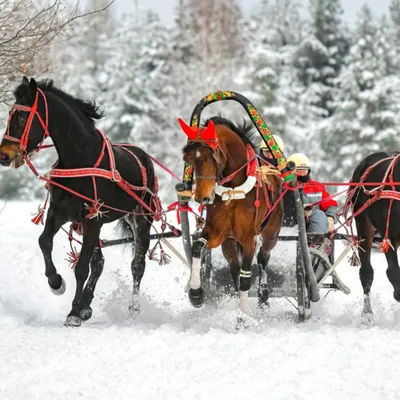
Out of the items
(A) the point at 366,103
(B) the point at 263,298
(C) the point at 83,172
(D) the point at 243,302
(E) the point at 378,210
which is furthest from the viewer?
(A) the point at 366,103

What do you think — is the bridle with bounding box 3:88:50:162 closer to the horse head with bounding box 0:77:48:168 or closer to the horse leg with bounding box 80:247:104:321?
the horse head with bounding box 0:77:48:168

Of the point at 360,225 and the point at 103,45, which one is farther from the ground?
the point at 103,45

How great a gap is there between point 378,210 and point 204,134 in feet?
7.40

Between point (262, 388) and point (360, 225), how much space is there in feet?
13.2

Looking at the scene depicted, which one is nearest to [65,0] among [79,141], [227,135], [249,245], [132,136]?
[79,141]

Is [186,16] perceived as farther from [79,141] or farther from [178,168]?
[79,141]

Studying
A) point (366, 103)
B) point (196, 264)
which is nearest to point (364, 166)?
point (196, 264)

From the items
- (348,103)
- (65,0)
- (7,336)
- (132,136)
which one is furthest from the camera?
(132,136)

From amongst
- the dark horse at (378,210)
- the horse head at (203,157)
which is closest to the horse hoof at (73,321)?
the horse head at (203,157)

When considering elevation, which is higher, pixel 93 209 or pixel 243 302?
pixel 93 209

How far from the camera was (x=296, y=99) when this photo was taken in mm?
37000

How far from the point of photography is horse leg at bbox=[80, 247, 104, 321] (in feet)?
26.9

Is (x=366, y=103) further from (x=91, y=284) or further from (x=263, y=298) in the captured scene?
(x=91, y=284)

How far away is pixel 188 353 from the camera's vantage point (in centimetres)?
609
